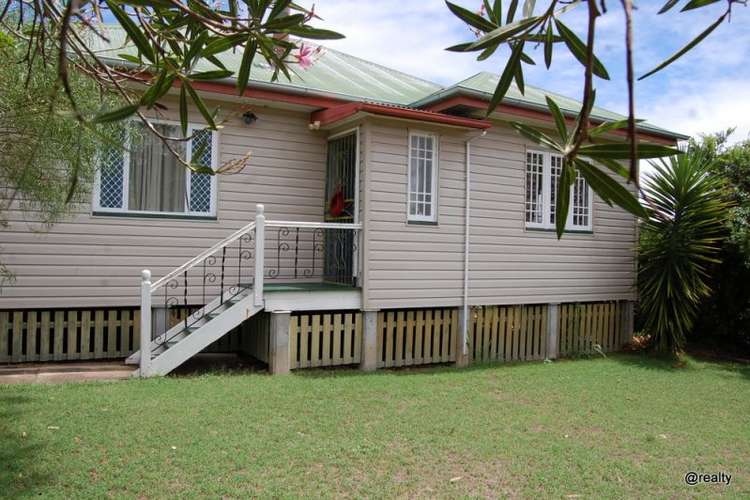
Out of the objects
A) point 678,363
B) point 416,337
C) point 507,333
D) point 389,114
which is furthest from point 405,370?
point 678,363

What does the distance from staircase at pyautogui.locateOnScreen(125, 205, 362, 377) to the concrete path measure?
Answer: 23 centimetres

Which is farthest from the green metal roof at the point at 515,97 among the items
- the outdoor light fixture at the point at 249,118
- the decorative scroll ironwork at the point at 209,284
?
the decorative scroll ironwork at the point at 209,284

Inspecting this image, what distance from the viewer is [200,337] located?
828 cm

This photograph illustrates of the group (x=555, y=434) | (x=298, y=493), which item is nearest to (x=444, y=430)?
(x=555, y=434)

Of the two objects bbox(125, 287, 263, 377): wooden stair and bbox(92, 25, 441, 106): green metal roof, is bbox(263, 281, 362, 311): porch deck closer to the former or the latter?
bbox(125, 287, 263, 377): wooden stair

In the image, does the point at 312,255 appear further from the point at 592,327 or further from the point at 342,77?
the point at 592,327

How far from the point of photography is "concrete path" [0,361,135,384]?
759 cm

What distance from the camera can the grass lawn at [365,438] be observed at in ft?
16.0

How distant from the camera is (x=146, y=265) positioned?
9.19 meters

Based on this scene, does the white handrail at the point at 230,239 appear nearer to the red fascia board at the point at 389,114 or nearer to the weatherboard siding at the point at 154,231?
the weatherboard siding at the point at 154,231

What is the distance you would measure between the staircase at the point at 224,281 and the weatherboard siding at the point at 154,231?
32cm

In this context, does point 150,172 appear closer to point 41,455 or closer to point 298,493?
point 41,455
